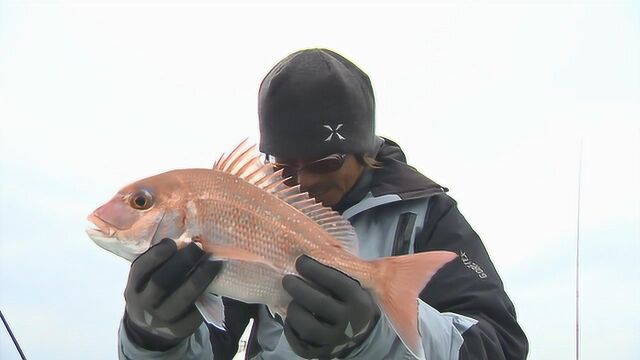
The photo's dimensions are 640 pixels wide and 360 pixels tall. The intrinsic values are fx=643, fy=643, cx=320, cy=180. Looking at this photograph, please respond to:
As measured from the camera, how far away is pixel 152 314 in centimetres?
238

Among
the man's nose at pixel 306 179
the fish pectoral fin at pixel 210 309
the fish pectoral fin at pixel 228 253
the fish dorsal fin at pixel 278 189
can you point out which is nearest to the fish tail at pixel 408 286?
the fish dorsal fin at pixel 278 189

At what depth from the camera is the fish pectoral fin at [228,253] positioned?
2.27 metres

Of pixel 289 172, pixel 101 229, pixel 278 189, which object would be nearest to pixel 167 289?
pixel 101 229

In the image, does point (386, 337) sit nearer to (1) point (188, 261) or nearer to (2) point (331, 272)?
(2) point (331, 272)

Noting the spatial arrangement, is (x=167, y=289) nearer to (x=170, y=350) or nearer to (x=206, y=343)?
(x=170, y=350)

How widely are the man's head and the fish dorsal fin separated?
0.55m

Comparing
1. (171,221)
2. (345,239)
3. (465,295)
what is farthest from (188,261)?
(465,295)

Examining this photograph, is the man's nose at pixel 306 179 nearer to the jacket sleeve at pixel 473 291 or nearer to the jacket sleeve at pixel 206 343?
the jacket sleeve at pixel 473 291

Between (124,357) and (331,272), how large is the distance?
3.35 ft

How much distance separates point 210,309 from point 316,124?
1139 mm

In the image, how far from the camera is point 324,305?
2.31m

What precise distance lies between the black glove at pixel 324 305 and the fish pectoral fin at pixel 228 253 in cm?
14

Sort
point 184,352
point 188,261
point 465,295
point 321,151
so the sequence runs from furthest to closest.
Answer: point 321,151
point 465,295
point 184,352
point 188,261

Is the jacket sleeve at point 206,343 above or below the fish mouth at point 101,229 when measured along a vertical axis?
below
